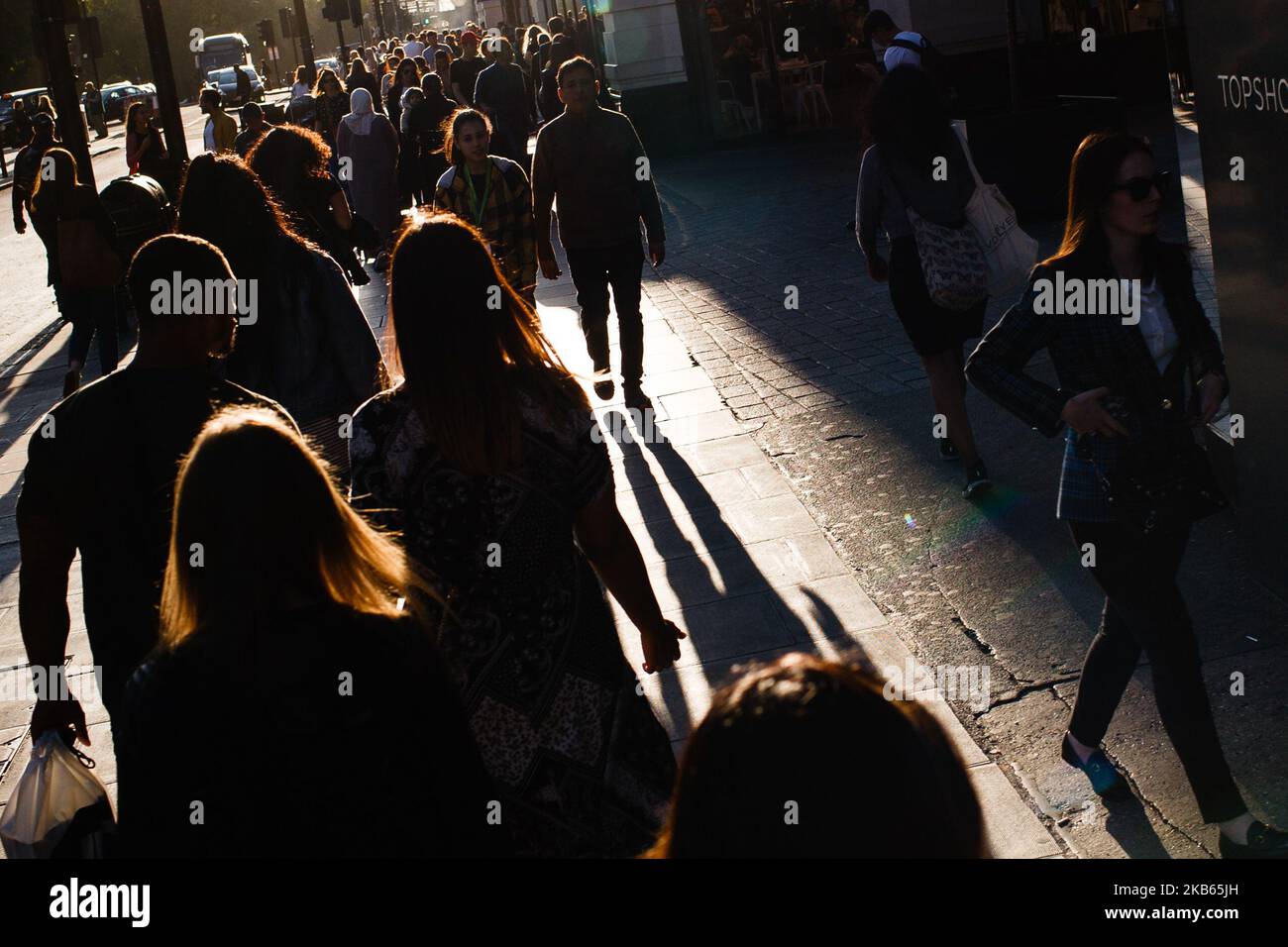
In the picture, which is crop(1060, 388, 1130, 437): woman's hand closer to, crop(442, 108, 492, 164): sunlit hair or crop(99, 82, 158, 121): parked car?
crop(442, 108, 492, 164): sunlit hair

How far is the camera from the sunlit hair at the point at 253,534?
213cm

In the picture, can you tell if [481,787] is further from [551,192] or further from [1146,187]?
[551,192]

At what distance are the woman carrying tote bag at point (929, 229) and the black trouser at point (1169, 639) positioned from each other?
9.10 ft

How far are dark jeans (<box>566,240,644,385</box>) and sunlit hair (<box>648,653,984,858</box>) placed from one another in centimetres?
717

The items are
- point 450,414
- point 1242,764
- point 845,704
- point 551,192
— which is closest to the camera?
point 845,704

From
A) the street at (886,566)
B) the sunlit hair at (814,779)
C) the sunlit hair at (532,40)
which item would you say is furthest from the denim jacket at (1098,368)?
the sunlit hair at (532,40)

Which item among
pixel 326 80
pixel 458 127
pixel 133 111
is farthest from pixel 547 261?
pixel 326 80

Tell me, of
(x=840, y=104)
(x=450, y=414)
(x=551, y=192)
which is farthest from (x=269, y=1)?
(x=450, y=414)

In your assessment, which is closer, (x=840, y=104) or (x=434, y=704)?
(x=434, y=704)

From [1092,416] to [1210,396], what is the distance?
0.31m

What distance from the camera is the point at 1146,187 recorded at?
12.3ft

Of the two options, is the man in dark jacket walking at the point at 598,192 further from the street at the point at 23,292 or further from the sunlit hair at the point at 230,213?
the street at the point at 23,292

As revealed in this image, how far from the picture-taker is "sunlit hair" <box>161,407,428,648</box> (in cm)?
213
